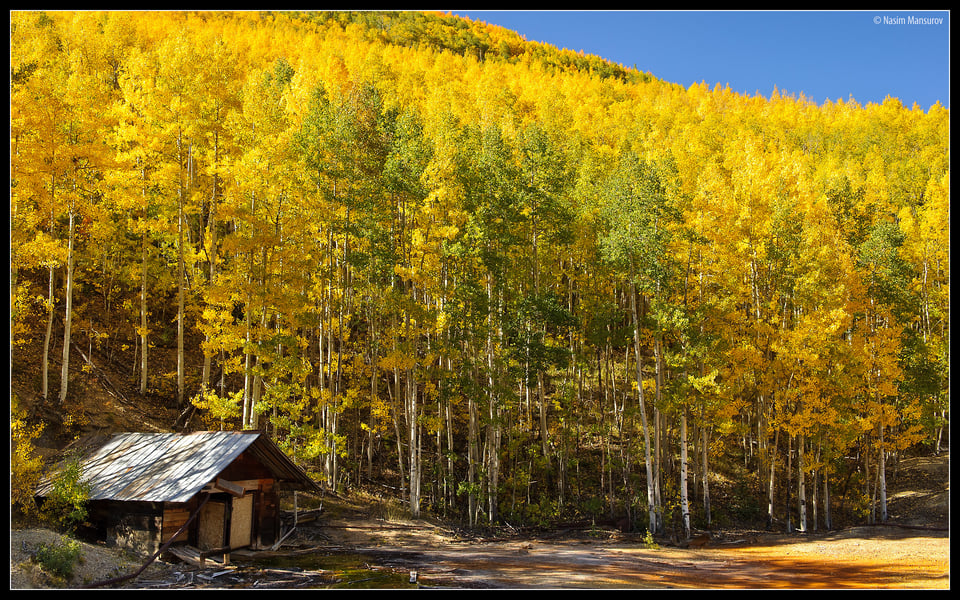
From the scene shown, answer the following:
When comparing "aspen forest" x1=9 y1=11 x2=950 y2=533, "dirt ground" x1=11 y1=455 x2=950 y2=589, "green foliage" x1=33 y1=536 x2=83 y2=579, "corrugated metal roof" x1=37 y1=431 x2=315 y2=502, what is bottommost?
"dirt ground" x1=11 y1=455 x2=950 y2=589

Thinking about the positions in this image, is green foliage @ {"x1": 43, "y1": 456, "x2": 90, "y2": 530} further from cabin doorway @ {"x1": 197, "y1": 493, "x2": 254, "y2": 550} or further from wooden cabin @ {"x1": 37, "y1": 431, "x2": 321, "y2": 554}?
cabin doorway @ {"x1": 197, "y1": 493, "x2": 254, "y2": 550}

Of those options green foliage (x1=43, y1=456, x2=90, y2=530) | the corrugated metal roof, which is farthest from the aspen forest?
green foliage (x1=43, y1=456, x2=90, y2=530)

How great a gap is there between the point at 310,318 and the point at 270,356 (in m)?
1.40

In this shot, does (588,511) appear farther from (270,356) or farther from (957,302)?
(957,302)

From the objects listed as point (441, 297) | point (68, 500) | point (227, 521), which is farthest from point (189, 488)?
point (441, 297)

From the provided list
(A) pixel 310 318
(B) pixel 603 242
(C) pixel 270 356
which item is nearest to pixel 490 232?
(B) pixel 603 242

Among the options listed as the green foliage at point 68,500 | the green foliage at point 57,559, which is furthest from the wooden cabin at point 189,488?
the green foliage at point 57,559

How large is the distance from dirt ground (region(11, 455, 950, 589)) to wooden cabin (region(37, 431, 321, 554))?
775 mm

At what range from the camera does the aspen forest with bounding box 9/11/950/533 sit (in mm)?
17703

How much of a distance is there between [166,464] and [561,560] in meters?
8.56

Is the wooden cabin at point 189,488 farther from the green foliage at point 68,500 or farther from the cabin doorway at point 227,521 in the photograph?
the green foliage at point 68,500

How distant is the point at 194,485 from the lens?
12.6 m

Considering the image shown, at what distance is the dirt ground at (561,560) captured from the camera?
10875 millimetres
